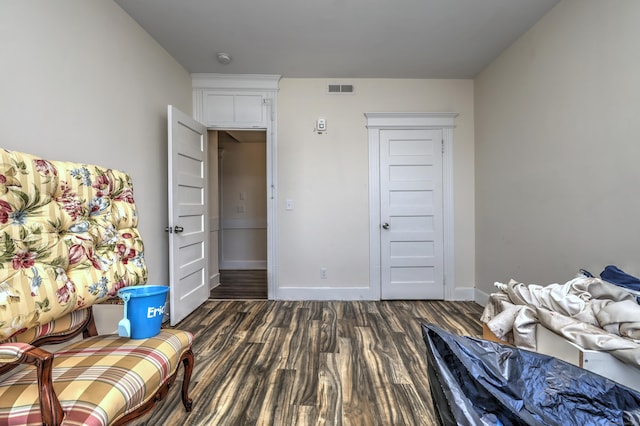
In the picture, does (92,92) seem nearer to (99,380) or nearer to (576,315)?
(99,380)

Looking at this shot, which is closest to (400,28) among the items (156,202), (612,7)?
(612,7)

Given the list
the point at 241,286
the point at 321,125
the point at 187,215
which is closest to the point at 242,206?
the point at 241,286

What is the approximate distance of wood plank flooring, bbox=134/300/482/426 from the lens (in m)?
1.45

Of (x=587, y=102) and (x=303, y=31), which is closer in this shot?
(x=587, y=102)

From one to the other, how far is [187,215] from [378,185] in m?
2.04

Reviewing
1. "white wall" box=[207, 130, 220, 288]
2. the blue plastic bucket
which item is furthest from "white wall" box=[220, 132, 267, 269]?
the blue plastic bucket

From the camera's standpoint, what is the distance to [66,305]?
4.03 ft

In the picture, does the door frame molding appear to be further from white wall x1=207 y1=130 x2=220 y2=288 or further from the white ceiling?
white wall x1=207 y1=130 x2=220 y2=288

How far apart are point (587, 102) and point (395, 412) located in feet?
7.24

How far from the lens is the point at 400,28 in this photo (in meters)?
2.34

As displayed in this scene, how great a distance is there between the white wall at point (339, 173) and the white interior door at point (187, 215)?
831 millimetres

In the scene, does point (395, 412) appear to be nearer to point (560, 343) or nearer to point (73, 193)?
point (560, 343)

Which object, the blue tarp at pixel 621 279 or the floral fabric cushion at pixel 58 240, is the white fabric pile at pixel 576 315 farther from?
the floral fabric cushion at pixel 58 240

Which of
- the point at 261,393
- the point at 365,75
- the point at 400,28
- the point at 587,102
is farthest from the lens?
the point at 365,75
